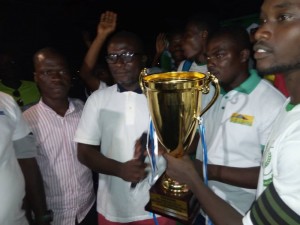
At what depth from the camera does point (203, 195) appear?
1.16 metres

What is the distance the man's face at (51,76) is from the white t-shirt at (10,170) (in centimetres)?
47

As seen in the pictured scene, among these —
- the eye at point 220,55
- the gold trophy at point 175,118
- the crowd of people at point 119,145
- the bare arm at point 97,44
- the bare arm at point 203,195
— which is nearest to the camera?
the bare arm at point 203,195

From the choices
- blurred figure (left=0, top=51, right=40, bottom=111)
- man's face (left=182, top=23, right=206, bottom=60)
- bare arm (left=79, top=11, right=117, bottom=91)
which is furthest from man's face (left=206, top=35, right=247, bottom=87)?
blurred figure (left=0, top=51, right=40, bottom=111)

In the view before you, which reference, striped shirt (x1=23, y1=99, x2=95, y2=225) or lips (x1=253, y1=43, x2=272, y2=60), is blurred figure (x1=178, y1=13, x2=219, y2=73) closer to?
striped shirt (x1=23, y1=99, x2=95, y2=225)

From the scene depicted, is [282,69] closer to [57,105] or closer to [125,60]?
[125,60]

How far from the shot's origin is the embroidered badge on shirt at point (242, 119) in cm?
164

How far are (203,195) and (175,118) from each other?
36 cm

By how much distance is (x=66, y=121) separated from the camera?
6.64 feet

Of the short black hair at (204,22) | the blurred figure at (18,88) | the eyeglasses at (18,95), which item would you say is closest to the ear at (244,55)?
the short black hair at (204,22)

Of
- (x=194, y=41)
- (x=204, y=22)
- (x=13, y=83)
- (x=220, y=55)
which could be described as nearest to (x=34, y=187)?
(x=13, y=83)

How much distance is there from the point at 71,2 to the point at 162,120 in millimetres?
4745

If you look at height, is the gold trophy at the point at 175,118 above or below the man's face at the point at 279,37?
below

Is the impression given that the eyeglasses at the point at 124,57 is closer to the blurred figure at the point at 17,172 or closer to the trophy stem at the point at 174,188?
the blurred figure at the point at 17,172

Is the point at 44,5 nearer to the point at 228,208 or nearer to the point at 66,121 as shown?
the point at 66,121
